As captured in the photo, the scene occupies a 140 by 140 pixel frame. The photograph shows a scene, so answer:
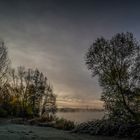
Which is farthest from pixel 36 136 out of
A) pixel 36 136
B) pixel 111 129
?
pixel 111 129

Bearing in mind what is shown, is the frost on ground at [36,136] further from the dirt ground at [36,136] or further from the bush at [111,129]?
the bush at [111,129]

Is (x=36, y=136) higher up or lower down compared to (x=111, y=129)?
lower down

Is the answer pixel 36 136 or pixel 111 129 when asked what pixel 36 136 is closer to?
pixel 36 136

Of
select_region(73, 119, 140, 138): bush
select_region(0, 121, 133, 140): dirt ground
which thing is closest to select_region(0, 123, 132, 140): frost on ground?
select_region(0, 121, 133, 140): dirt ground

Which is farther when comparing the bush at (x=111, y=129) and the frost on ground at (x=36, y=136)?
the bush at (x=111, y=129)

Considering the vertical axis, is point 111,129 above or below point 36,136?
above

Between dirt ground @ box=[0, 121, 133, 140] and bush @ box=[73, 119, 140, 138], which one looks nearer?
dirt ground @ box=[0, 121, 133, 140]

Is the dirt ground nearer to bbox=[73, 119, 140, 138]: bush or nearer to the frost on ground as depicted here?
the frost on ground

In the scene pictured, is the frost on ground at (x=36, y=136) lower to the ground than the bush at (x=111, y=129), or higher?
lower

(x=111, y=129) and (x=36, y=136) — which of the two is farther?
(x=111, y=129)

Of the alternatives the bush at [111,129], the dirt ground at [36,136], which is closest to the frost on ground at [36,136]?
the dirt ground at [36,136]

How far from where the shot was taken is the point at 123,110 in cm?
2780

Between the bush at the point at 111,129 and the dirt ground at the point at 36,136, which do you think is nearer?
the dirt ground at the point at 36,136

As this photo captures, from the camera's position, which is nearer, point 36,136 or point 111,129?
point 36,136
